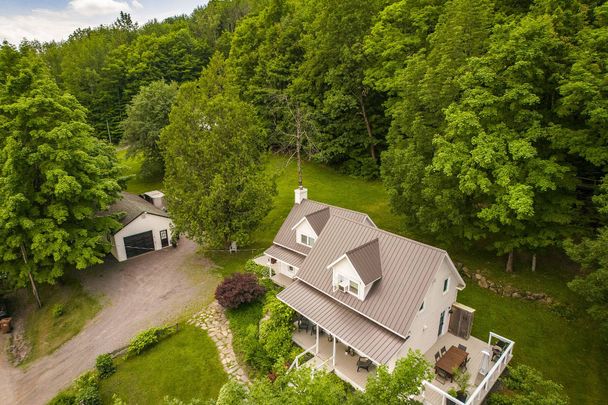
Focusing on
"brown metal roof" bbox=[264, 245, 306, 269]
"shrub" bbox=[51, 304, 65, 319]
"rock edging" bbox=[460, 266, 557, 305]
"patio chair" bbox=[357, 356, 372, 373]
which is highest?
"brown metal roof" bbox=[264, 245, 306, 269]

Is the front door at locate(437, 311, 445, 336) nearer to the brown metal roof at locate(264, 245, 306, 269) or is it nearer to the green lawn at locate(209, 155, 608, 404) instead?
the green lawn at locate(209, 155, 608, 404)

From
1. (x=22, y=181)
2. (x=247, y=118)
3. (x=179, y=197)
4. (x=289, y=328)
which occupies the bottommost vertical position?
(x=289, y=328)

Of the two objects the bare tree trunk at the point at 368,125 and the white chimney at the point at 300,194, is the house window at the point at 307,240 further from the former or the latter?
the bare tree trunk at the point at 368,125

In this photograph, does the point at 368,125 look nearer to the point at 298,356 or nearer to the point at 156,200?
the point at 156,200

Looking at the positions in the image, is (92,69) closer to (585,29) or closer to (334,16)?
(334,16)

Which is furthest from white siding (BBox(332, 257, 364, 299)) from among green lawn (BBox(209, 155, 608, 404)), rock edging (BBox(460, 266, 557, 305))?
rock edging (BBox(460, 266, 557, 305))

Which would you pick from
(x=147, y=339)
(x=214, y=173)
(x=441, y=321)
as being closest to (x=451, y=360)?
(x=441, y=321)

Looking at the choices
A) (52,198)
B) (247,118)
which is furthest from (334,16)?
(52,198)
